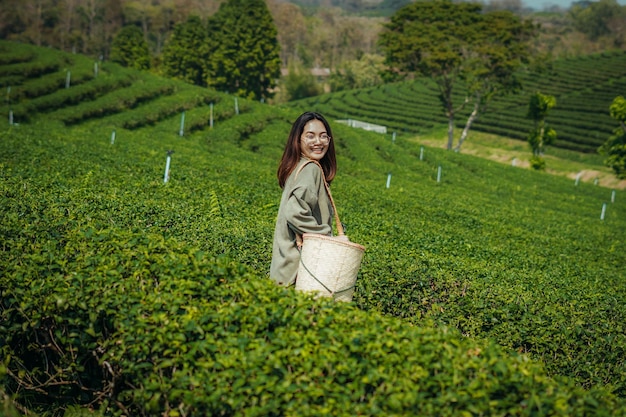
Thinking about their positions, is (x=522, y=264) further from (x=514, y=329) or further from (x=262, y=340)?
(x=262, y=340)

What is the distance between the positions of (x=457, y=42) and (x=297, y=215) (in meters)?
40.0

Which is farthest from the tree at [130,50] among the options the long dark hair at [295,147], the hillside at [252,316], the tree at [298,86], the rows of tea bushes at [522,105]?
the long dark hair at [295,147]

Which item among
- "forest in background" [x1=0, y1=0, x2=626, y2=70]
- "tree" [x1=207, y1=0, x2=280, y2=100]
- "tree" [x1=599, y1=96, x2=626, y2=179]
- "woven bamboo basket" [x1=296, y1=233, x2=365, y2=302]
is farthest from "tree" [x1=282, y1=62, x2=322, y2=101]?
"woven bamboo basket" [x1=296, y1=233, x2=365, y2=302]

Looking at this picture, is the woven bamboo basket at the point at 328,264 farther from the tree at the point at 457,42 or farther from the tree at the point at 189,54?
the tree at the point at 189,54

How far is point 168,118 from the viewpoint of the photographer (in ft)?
113

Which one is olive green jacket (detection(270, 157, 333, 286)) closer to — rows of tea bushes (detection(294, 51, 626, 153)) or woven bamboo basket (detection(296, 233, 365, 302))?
woven bamboo basket (detection(296, 233, 365, 302))

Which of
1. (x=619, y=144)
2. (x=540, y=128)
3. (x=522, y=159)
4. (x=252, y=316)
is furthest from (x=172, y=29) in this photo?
(x=252, y=316)

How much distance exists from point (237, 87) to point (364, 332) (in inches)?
2220

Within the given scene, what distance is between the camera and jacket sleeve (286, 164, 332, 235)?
190 inches

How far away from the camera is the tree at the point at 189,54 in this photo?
63375 mm

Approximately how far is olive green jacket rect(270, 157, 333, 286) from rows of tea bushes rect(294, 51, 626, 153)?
5732 cm

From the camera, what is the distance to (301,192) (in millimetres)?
4887

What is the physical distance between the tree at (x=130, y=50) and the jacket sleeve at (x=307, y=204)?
68.1 metres

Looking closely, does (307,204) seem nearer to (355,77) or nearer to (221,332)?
(221,332)
